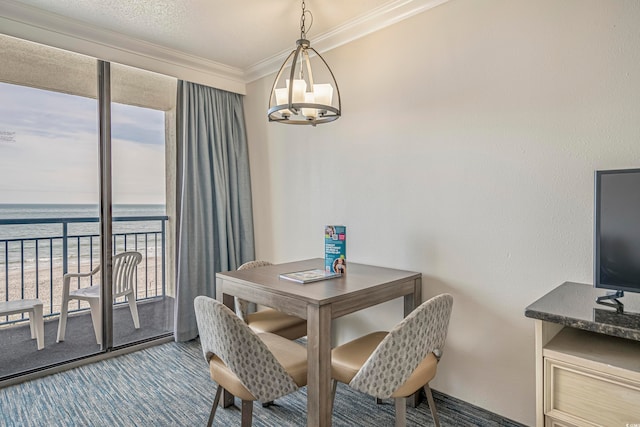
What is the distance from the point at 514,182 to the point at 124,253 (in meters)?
3.06

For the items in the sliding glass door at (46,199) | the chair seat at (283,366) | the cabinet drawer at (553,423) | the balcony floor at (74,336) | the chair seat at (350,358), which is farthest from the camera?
the balcony floor at (74,336)

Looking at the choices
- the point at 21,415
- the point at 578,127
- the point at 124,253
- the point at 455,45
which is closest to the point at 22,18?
the point at 124,253

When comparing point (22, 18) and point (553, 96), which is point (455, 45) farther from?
point (22, 18)

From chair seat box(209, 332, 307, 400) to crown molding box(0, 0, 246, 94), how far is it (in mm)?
2558

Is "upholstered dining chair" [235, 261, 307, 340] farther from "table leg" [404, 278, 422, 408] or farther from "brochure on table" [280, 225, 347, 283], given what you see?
"table leg" [404, 278, 422, 408]

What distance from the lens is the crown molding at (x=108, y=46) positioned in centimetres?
240

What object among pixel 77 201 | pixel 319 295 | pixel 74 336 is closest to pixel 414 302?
pixel 319 295

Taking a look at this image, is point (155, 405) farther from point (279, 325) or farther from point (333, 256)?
point (333, 256)

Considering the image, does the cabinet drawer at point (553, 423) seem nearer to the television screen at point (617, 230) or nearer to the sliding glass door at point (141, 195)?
the television screen at point (617, 230)

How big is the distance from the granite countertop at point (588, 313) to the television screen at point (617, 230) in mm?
105

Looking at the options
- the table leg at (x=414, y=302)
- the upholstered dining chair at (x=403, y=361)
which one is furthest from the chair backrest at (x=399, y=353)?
the table leg at (x=414, y=302)

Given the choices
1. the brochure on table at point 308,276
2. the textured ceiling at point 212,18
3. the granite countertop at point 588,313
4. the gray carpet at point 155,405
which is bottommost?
the gray carpet at point 155,405

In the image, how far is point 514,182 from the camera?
1.94 m

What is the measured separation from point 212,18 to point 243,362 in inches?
92.3
